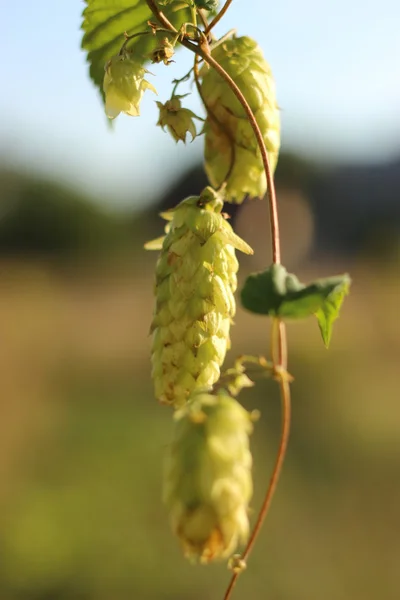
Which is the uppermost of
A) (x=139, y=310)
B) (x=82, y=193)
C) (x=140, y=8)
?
(x=140, y=8)

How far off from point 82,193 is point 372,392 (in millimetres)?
10251

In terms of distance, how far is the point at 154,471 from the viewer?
6867 mm

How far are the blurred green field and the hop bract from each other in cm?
463

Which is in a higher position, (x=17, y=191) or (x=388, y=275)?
(x=17, y=191)

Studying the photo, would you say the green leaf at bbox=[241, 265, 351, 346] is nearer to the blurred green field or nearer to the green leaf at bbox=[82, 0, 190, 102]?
the green leaf at bbox=[82, 0, 190, 102]

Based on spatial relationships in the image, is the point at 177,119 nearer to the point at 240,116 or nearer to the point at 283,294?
the point at 240,116

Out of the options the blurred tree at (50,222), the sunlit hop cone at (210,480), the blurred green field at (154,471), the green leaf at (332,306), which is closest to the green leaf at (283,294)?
the green leaf at (332,306)

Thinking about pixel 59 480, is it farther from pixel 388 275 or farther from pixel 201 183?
pixel 201 183

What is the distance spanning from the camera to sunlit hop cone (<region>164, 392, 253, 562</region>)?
1.88 feet

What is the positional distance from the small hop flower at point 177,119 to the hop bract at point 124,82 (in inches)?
1.8

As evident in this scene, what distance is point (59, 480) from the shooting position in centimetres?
702

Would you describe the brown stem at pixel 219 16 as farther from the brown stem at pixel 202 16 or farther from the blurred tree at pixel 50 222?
the blurred tree at pixel 50 222

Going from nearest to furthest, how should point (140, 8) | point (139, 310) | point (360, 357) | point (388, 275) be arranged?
1. point (140, 8)
2. point (360, 357)
3. point (139, 310)
4. point (388, 275)

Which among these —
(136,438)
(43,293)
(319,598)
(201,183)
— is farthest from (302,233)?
(319,598)
